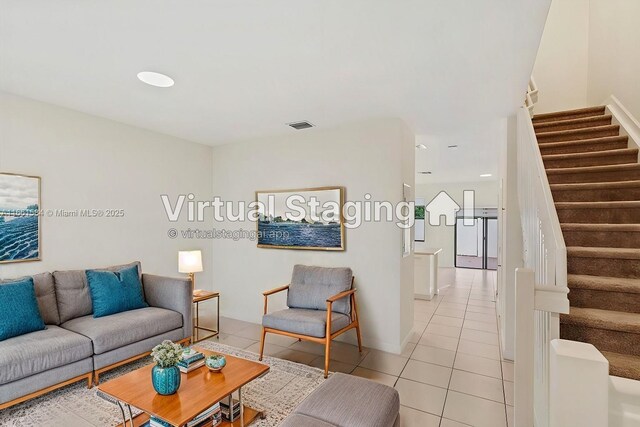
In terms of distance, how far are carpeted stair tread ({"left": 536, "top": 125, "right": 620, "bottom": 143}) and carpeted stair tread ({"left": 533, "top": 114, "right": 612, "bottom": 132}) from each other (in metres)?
0.16

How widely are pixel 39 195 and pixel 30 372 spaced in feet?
5.35

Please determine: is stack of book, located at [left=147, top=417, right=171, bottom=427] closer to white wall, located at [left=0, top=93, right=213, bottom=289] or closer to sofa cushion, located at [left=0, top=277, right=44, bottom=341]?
sofa cushion, located at [left=0, top=277, right=44, bottom=341]

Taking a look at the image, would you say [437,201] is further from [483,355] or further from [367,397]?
[367,397]

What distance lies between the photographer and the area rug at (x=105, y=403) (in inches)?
87.0

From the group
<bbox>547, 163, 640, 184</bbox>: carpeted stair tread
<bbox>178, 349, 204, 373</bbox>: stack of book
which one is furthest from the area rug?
<bbox>547, 163, 640, 184</bbox>: carpeted stair tread

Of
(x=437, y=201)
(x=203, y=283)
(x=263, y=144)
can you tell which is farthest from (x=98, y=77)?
(x=437, y=201)

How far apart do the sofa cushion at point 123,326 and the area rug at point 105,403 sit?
0.36 m

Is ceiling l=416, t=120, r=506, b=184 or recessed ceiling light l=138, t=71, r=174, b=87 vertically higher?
recessed ceiling light l=138, t=71, r=174, b=87

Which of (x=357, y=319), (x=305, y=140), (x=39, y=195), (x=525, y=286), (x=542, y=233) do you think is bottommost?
(x=357, y=319)

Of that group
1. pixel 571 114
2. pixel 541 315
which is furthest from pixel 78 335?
pixel 571 114

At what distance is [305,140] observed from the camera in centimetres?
407

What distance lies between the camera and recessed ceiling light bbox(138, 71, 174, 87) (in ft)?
8.14

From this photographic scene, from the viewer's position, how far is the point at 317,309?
3455mm

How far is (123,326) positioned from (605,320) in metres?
3.51
